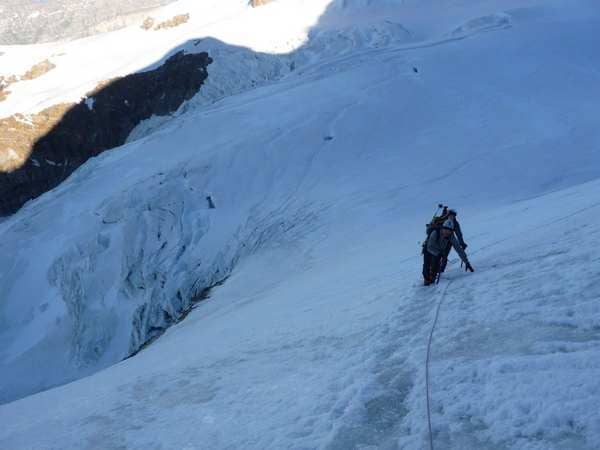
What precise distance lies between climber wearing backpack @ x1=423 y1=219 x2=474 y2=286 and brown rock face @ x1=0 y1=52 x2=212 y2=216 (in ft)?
150

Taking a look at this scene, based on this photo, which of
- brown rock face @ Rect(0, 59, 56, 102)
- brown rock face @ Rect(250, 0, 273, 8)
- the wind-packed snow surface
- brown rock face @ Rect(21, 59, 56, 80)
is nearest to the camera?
the wind-packed snow surface

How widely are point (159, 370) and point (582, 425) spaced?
922cm

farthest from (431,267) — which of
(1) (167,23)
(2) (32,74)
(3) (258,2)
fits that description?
(2) (32,74)

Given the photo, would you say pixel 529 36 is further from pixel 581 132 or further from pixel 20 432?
pixel 20 432

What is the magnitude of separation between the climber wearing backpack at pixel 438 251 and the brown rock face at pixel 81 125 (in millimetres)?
45707

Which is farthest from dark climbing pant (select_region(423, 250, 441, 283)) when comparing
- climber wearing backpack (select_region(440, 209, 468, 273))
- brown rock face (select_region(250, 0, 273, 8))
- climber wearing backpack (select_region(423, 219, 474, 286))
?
brown rock face (select_region(250, 0, 273, 8))

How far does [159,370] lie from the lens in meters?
12.0

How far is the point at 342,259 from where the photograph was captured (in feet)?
68.8

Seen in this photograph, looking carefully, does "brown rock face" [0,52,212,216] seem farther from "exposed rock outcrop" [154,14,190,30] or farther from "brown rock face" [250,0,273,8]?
"brown rock face" [250,0,273,8]

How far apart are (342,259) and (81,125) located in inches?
1768

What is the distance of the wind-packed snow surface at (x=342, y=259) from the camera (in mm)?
6305

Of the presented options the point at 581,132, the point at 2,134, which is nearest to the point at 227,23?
the point at 2,134

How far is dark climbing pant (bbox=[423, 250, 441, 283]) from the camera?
1127 cm

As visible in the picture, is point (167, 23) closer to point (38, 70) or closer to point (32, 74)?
point (38, 70)
